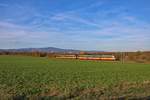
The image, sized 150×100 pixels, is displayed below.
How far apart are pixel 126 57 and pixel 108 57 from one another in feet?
19.8

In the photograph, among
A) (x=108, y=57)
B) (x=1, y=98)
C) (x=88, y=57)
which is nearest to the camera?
(x=1, y=98)

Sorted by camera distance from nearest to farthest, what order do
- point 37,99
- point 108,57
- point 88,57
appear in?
point 37,99 → point 108,57 → point 88,57

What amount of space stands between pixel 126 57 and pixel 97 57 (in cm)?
940

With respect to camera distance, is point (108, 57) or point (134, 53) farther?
point (134, 53)

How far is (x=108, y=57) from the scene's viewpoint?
92438mm

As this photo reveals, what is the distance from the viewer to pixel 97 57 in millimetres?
96438

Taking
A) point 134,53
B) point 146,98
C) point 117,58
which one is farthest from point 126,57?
point 146,98

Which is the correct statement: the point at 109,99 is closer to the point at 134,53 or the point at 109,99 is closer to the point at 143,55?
the point at 143,55

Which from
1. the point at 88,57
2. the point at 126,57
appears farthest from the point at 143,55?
the point at 88,57

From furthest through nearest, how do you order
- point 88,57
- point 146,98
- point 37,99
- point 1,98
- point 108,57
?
1. point 88,57
2. point 108,57
3. point 146,98
4. point 37,99
5. point 1,98

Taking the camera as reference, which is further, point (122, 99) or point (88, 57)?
point (88, 57)

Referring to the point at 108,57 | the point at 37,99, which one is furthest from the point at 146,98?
the point at 108,57

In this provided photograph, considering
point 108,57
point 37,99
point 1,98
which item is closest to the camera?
point 1,98

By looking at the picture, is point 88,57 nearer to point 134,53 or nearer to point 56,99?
point 134,53
